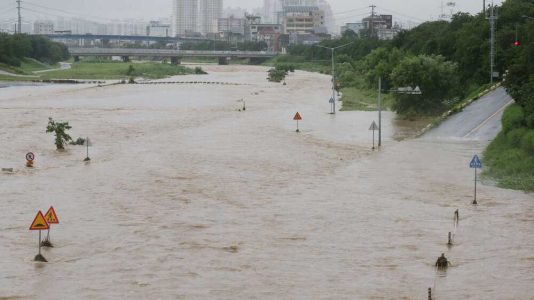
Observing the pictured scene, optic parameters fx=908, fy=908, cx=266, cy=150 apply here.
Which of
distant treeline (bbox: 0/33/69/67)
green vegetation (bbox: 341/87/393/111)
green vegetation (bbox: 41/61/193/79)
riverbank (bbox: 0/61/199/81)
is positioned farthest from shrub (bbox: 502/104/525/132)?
distant treeline (bbox: 0/33/69/67)

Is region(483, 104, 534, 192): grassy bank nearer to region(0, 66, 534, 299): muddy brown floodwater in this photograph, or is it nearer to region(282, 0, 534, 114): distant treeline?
region(0, 66, 534, 299): muddy brown floodwater

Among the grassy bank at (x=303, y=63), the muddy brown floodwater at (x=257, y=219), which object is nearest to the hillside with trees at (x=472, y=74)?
the muddy brown floodwater at (x=257, y=219)

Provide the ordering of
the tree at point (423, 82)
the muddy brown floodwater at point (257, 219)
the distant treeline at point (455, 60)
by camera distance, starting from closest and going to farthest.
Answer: the muddy brown floodwater at point (257, 219), the tree at point (423, 82), the distant treeline at point (455, 60)

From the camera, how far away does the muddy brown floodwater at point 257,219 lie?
64.7 feet

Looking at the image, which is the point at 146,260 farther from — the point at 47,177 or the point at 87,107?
the point at 87,107

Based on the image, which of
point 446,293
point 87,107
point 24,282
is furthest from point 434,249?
point 87,107

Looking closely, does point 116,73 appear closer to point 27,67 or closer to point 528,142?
point 27,67

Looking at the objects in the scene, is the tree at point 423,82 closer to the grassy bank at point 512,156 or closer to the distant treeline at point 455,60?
the distant treeline at point 455,60

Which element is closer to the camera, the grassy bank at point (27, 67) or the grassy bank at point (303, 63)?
the grassy bank at point (27, 67)

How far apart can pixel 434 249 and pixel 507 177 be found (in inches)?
466

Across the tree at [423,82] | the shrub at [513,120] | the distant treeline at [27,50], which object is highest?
the distant treeline at [27,50]

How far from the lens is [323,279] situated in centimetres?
2003

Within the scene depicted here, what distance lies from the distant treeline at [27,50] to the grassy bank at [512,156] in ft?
316

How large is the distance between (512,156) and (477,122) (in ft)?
44.5
